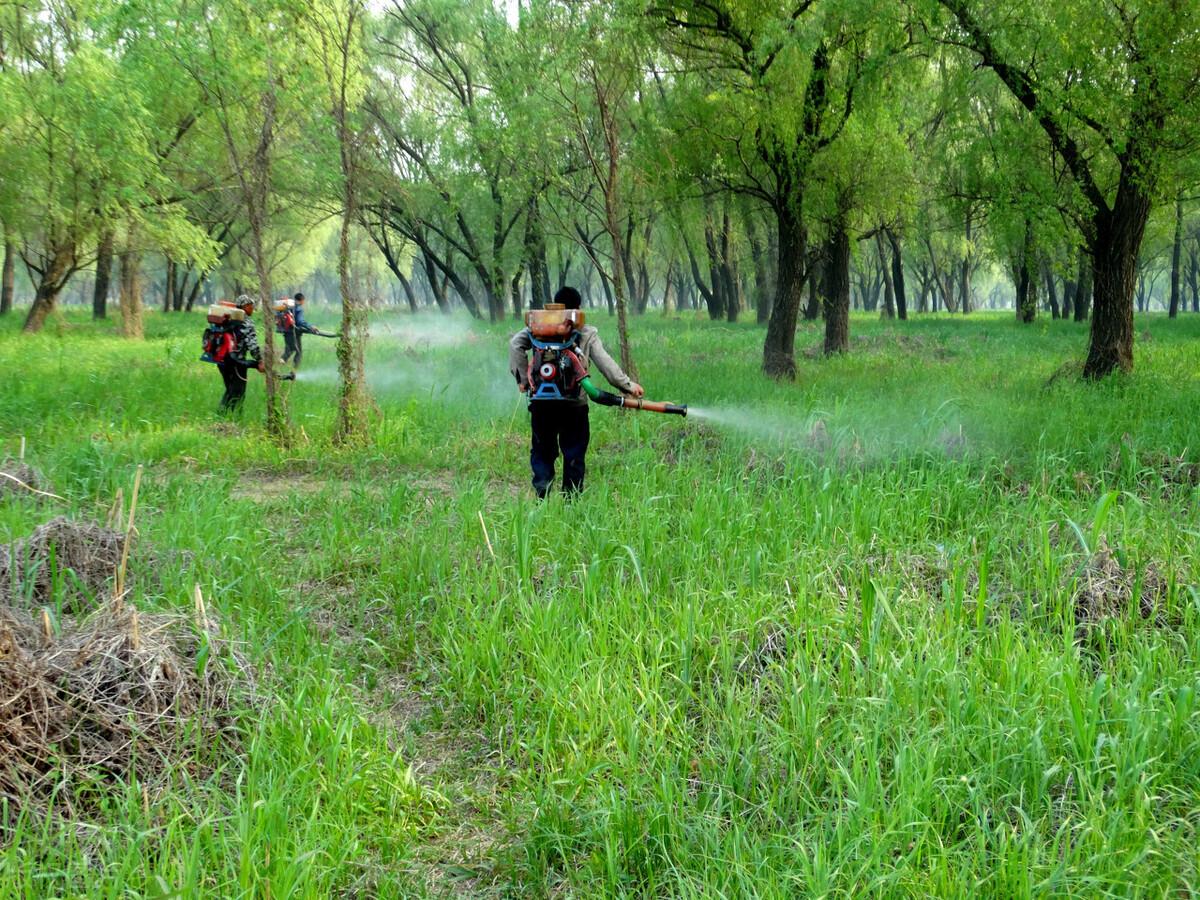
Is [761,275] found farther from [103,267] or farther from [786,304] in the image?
[103,267]

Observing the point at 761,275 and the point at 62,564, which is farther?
the point at 761,275

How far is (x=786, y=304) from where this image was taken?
13.9 m

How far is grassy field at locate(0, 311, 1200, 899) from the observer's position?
2.67 meters

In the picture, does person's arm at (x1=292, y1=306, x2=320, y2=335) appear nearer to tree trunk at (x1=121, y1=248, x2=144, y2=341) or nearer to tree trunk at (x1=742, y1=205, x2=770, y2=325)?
tree trunk at (x1=121, y1=248, x2=144, y2=341)

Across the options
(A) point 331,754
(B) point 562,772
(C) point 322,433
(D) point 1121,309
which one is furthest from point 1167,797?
(D) point 1121,309

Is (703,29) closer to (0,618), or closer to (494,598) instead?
(494,598)

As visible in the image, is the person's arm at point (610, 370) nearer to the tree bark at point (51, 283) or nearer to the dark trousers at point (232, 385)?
the dark trousers at point (232, 385)

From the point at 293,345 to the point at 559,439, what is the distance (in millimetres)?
11811

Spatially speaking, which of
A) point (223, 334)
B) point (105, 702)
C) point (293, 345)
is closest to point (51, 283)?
point (293, 345)

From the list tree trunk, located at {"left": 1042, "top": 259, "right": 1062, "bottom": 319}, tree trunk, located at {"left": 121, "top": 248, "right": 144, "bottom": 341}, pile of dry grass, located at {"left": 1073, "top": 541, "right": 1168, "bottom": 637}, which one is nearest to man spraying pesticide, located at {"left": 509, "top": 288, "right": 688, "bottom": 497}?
pile of dry grass, located at {"left": 1073, "top": 541, "right": 1168, "bottom": 637}

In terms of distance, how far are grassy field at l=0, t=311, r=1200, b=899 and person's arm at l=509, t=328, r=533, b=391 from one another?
101 cm

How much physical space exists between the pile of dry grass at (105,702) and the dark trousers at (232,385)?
737 centimetres

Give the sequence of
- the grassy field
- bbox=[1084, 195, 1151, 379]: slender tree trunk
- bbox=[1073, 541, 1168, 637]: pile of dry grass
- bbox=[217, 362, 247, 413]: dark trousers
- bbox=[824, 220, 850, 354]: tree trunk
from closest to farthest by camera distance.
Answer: the grassy field → bbox=[1073, 541, 1168, 637]: pile of dry grass → bbox=[217, 362, 247, 413]: dark trousers → bbox=[1084, 195, 1151, 379]: slender tree trunk → bbox=[824, 220, 850, 354]: tree trunk

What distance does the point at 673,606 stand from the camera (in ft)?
14.1
